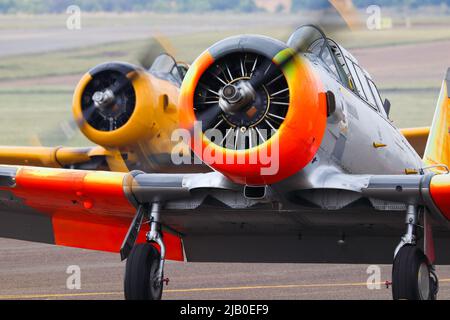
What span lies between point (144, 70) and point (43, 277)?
5.68 m

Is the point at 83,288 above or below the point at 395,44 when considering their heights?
below

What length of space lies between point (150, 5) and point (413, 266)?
5133 centimetres

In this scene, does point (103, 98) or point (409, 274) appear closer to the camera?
point (409, 274)

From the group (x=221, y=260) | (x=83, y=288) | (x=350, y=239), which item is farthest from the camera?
(x=83, y=288)

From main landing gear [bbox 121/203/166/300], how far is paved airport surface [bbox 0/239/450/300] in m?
1.44

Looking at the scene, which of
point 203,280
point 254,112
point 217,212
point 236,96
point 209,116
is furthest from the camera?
point 203,280

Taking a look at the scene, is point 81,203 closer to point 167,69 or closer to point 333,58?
point 333,58

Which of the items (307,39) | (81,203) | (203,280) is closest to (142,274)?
(81,203)

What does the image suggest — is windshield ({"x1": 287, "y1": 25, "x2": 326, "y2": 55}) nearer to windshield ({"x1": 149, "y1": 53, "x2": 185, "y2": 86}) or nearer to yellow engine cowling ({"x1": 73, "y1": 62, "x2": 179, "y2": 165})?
yellow engine cowling ({"x1": 73, "y1": 62, "x2": 179, "y2": 165})

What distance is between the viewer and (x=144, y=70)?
1794cm

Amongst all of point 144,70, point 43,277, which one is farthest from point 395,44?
point 43,277

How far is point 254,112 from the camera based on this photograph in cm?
889

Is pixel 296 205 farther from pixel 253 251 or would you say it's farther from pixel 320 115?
pixel 253 251

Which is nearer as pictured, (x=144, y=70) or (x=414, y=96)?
(x=144, y=70)
